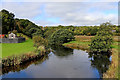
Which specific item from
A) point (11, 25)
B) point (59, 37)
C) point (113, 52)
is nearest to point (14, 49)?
point (113, 52)

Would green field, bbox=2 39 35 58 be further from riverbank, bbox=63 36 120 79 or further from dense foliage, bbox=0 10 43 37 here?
dense foliage, bbox=0 10 43 37

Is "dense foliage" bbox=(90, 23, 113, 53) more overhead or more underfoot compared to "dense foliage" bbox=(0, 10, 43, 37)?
more underfoot

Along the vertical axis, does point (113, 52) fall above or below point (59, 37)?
below

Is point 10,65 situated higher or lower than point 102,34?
lower

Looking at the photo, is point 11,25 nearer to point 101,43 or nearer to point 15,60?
point 15,60

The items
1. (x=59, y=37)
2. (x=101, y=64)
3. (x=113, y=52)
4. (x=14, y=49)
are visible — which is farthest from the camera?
(x=59, y=37)

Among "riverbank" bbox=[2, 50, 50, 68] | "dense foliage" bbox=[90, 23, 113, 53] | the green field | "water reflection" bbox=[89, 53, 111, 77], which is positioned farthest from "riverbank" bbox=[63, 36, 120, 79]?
the green field

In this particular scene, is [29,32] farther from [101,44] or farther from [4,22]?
[101,44]

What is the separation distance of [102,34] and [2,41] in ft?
132

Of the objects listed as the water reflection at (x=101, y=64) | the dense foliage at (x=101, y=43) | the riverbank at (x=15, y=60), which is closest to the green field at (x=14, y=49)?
the riverbank at (x=15, y=60)

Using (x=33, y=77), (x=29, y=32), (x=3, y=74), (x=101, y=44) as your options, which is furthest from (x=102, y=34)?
(x=29, y=32)

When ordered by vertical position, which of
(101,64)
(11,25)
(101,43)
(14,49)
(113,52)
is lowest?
(101,64)

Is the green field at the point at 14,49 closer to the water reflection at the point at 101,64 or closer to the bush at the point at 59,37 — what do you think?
the water reflection at the point at 101,64

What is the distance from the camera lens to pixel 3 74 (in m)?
21.5
